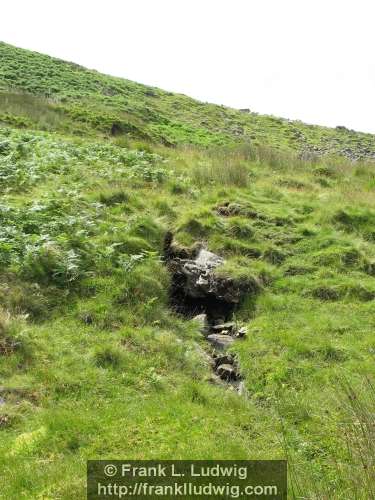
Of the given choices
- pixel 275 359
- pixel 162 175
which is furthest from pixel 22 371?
pixel 162 175

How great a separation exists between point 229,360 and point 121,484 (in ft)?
11.2

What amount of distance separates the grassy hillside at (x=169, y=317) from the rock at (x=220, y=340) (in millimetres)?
279

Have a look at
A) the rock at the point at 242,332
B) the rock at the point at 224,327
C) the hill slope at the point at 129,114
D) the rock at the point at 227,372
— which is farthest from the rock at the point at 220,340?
the hill slope at the point at 129,114

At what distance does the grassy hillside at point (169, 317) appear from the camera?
548cm

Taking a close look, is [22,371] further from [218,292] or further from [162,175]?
[162,175]

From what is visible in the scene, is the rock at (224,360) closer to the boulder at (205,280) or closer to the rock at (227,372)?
the rock at (227,372)

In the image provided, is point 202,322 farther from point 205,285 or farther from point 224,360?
point 224,360

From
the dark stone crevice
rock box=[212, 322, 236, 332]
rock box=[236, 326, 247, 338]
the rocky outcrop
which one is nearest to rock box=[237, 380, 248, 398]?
the dark stone crevice

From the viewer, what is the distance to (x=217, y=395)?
22.3 ft

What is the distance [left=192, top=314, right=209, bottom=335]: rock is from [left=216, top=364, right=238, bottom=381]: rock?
1176mm

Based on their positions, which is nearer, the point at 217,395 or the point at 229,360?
the point at 217,395

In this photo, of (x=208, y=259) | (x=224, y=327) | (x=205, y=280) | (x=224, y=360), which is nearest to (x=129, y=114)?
(x=208, y=259)

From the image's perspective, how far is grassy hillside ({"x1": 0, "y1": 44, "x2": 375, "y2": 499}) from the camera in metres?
5.48

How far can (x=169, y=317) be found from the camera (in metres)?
8.85
